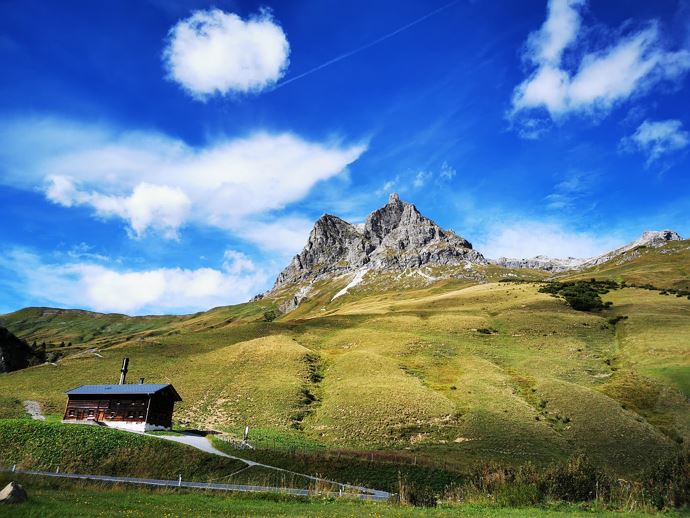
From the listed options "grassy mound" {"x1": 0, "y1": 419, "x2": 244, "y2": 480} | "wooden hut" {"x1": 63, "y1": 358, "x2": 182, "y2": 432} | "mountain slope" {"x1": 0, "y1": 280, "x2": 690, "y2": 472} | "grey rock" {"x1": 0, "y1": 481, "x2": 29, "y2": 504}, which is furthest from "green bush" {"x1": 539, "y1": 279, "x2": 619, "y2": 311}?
"grey rock" {"x1": 0, "y1": 481, "x2": 29, "y2": 504}

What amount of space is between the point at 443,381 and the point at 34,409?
6177 cm

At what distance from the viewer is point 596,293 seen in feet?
485

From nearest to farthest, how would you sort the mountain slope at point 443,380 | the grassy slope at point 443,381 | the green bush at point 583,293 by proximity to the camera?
the grassy slope at point 443,381, the mountain slope at point 443,380, the green bush at point 583,293

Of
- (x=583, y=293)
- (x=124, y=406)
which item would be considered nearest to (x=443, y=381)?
(x=124, y=406)

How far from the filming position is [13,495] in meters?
23.5

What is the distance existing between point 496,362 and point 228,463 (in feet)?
202

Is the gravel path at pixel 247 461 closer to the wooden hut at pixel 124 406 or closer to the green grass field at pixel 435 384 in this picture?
the green grass field at pixel 435 384

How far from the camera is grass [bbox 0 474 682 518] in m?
23.8

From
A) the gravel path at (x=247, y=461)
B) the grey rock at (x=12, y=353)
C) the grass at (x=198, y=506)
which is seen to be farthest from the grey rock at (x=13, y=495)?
the grey rock at (x=12, y=353)

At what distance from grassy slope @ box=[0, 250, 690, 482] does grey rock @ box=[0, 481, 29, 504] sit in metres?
33.0

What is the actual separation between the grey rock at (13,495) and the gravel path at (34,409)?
46.8 metres

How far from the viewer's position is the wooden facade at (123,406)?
6325 centimetres

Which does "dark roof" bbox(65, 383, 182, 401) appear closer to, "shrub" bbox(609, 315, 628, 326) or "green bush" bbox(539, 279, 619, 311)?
"shrub" bbox(609, 315, 628, 326)

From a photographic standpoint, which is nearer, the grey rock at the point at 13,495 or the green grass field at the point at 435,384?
the grey rock at the point at 13,495
